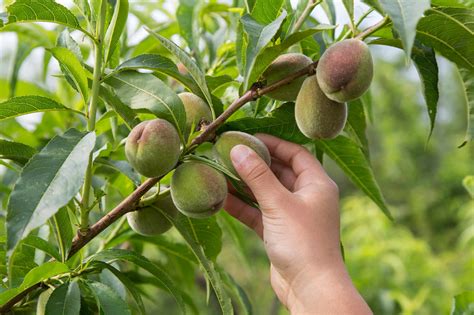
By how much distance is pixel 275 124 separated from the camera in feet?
3.99

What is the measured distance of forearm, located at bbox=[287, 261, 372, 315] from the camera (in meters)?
1.14

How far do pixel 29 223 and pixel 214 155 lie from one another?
1.38 feet

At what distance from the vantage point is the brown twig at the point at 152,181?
42.4 inches

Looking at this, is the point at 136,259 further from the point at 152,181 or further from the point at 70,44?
the point at 70,44

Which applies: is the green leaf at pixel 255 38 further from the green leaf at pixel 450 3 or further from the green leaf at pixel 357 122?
the green leaf at pixel 357 122

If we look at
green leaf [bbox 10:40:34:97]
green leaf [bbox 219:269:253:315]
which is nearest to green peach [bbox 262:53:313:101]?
green leaf [bbox 219:269:253:315]

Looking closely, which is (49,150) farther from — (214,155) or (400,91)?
(400,91)

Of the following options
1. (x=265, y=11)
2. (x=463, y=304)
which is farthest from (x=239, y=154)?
(x=463, y=304)

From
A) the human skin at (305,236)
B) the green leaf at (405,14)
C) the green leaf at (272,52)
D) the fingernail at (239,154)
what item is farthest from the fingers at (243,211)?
the green leaf at (405,14)

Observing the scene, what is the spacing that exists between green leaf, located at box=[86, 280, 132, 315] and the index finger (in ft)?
1.37

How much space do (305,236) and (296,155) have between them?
20 centimetres

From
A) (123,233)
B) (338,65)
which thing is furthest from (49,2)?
(123,233)

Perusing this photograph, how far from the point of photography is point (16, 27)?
157cm

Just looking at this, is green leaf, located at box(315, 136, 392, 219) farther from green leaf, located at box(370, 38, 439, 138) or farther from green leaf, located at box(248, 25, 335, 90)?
green leaf, located at box(248, 25, 335, 90)
